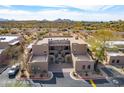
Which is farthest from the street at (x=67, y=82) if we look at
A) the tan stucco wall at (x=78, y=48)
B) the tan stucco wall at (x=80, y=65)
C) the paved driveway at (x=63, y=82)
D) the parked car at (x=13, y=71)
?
the tan stucco wall at (x=78, y=48)

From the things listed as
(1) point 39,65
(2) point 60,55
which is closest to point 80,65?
(2) point 60,55

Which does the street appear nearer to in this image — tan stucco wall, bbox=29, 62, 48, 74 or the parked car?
the parked car

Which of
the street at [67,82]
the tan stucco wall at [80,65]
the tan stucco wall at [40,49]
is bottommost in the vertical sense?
the street at [67,82]

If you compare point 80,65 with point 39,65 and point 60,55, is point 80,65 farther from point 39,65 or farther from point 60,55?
point 39,65

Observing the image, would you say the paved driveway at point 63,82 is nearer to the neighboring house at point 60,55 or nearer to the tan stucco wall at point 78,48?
the neighboring house at point 60,55
